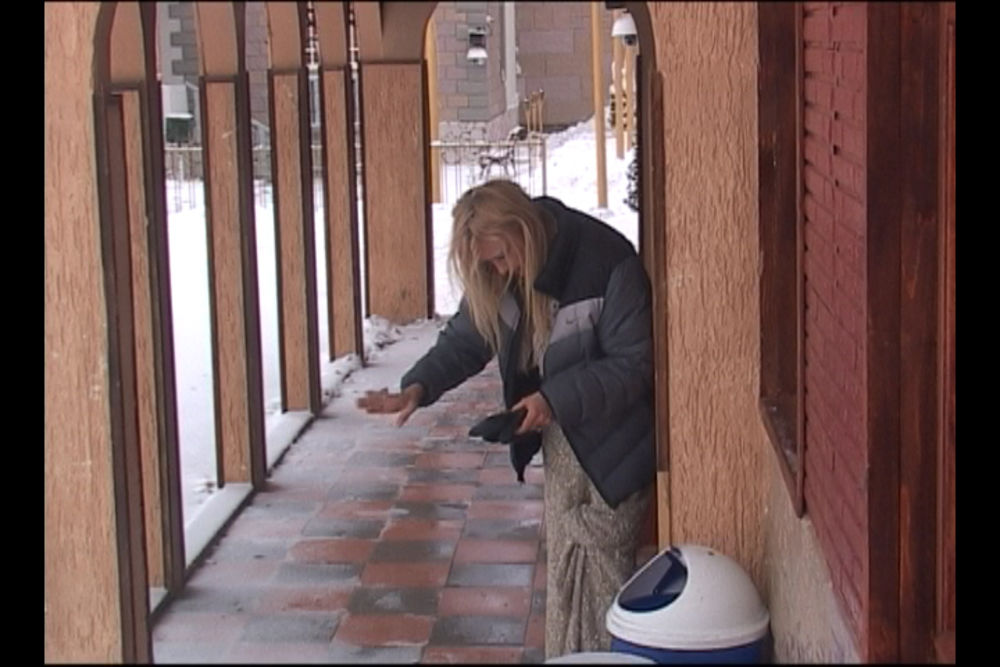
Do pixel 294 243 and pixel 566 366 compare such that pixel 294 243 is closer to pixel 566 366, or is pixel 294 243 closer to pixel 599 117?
pixel 566 366

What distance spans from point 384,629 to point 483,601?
404 mm

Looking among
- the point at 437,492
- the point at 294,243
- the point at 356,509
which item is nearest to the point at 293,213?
the point at 294,243

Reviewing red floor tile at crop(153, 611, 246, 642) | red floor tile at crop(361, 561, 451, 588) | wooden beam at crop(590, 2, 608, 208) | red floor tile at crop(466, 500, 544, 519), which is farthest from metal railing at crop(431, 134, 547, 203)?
red floor tile at crop(153, 611, 246, 642)

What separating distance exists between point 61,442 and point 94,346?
16cm

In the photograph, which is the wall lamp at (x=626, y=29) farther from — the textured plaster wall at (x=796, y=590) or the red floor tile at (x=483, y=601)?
the textured plaster wall at (x=796, y=590)

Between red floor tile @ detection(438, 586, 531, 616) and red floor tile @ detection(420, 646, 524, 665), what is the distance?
16 cm

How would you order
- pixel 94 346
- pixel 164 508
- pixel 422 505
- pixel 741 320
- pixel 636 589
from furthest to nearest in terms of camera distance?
1. pixel 422 505
2. pixel 164 508
3. pixel 636 589
4. pixel 741 320
5. pixel 94 346

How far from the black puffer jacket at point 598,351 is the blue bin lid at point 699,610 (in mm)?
303

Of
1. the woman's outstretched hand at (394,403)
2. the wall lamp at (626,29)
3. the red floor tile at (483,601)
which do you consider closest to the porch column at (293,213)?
the red floor tile at (483,601)

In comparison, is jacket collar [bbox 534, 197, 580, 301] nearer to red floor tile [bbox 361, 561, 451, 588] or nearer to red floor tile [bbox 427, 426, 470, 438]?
red floor tile [bbox 361, 561, 451, 588]

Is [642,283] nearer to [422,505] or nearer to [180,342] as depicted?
[422,505]

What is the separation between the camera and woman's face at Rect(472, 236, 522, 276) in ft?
8.73

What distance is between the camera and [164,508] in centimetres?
278

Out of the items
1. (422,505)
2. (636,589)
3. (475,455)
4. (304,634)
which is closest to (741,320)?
(636,589)
